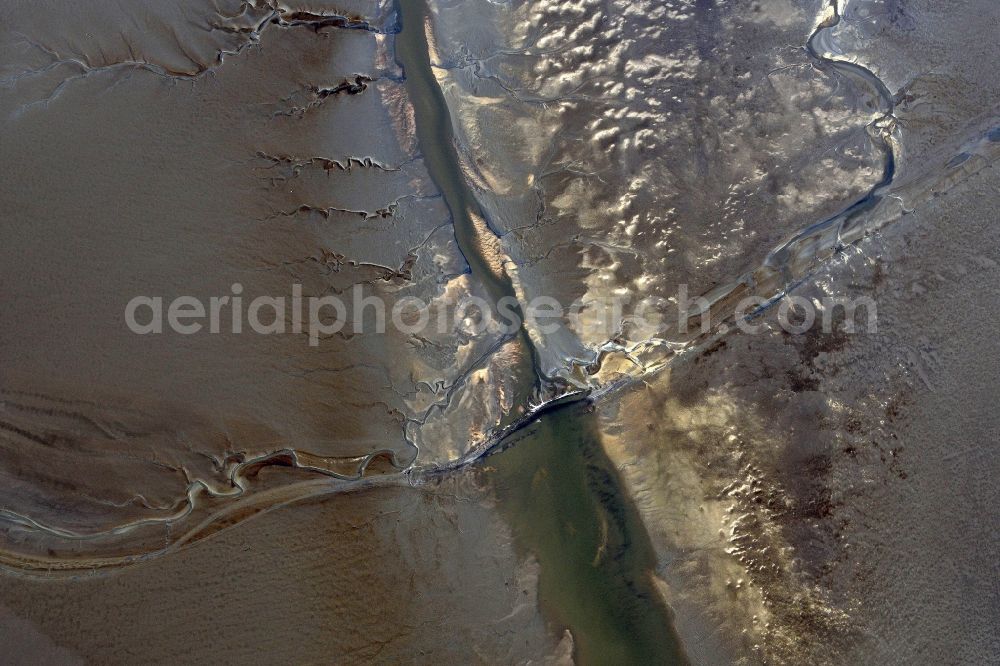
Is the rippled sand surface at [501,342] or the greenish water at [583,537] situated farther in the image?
the greenish water at [583,537]

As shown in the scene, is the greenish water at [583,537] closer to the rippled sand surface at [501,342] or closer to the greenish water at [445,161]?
the rippled sand surface at [501,342]

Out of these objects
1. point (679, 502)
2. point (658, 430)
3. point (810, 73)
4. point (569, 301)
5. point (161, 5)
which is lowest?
point (679, 502)

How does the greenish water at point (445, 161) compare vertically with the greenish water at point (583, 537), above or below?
above

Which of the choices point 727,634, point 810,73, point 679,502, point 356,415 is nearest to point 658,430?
point 679,502

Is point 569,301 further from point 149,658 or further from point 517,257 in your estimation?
point 149,658

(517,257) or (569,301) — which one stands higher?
(517,257)

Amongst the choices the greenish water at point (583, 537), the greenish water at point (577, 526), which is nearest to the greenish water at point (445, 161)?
the greenish water at point (577, 526)
